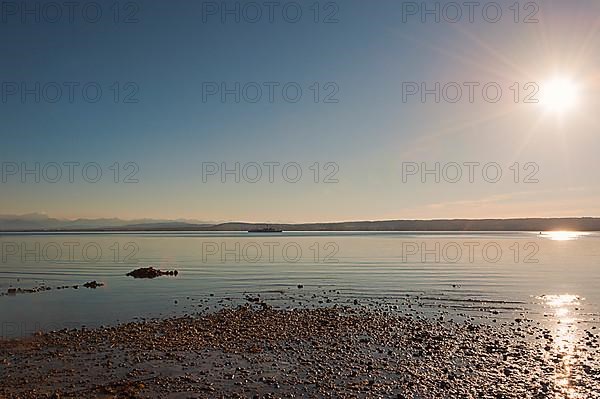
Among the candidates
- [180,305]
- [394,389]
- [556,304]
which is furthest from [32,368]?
[556,304]

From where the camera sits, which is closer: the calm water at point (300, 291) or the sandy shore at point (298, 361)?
the sandy shore at point (298, 361)

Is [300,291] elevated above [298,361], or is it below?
below

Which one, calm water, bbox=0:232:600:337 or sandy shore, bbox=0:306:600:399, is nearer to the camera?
sandy shore, bbox=0:306:600:399

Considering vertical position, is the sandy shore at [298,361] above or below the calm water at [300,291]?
above

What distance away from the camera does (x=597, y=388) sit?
51.5ft

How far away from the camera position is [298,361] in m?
19.1

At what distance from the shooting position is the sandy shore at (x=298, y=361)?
15703 mm

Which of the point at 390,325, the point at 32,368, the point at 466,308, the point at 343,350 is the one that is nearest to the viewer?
the point at 32,368

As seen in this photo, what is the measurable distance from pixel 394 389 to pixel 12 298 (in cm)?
3250

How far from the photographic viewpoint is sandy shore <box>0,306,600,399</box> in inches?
618

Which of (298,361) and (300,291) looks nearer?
(298,361)

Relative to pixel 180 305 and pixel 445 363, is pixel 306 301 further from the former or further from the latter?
pixel 445 363

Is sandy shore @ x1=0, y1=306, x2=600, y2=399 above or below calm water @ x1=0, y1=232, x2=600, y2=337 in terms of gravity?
above

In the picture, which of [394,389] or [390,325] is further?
[390,325]
